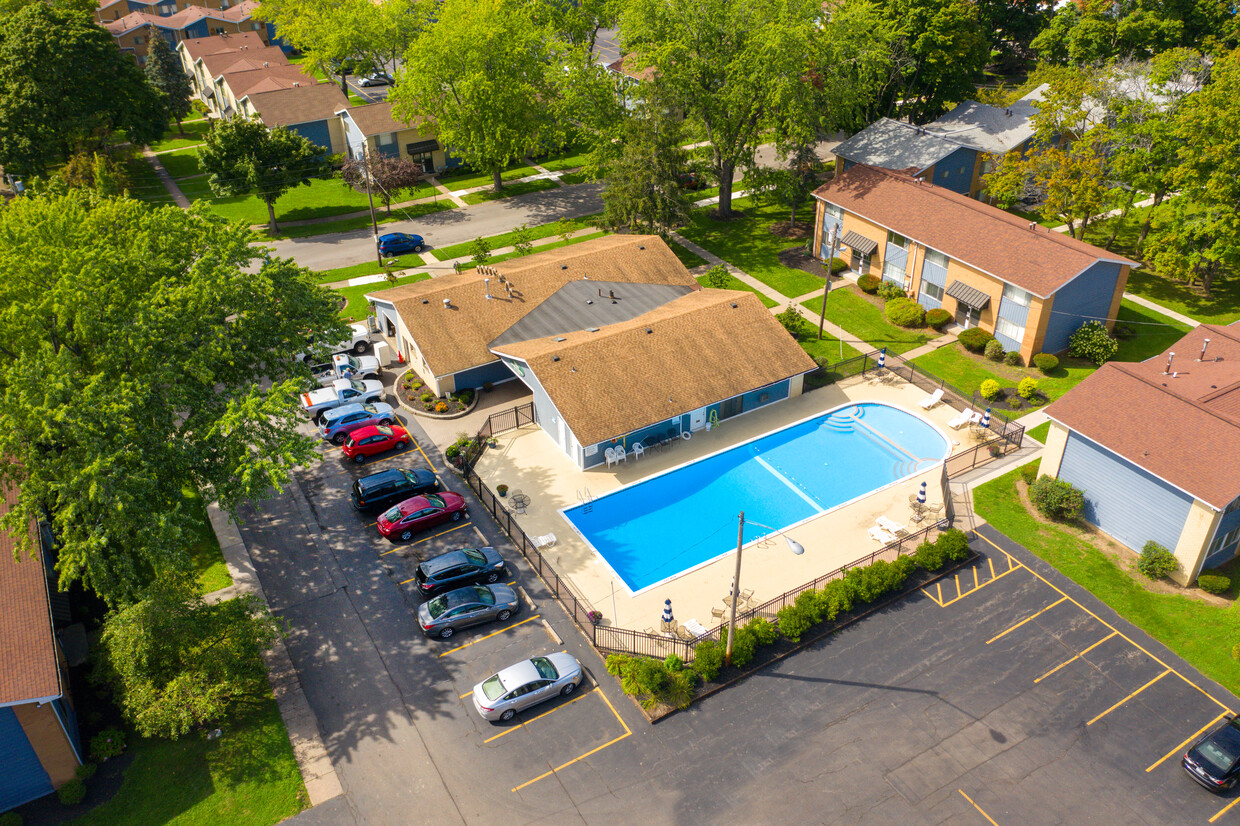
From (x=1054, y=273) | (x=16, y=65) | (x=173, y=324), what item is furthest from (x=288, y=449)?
(x=16, y=65)

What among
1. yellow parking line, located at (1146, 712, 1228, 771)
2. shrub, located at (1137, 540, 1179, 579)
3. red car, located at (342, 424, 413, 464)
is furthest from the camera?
red car, located at (342, 424, 413, 464)

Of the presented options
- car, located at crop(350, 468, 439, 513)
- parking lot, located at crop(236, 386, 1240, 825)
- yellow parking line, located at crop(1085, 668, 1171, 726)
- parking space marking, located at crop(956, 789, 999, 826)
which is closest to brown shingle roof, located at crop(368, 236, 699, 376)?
car, located at crop(350, 468, 439, 513)

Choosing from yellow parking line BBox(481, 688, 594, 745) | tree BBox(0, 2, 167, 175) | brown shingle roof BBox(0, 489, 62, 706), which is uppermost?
tree BBox(0, 2, 167, 175)

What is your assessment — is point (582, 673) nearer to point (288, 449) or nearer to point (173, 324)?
point (288, 449)

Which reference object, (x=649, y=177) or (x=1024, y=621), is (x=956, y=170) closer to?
(x=649, y=177)

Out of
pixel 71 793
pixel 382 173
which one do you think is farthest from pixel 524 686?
pixel 382 173

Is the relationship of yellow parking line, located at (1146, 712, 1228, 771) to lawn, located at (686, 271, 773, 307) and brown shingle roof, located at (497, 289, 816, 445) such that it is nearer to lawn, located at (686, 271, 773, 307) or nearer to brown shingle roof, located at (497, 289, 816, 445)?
brown shingle roof, located at (497, 289, 816, 445)
